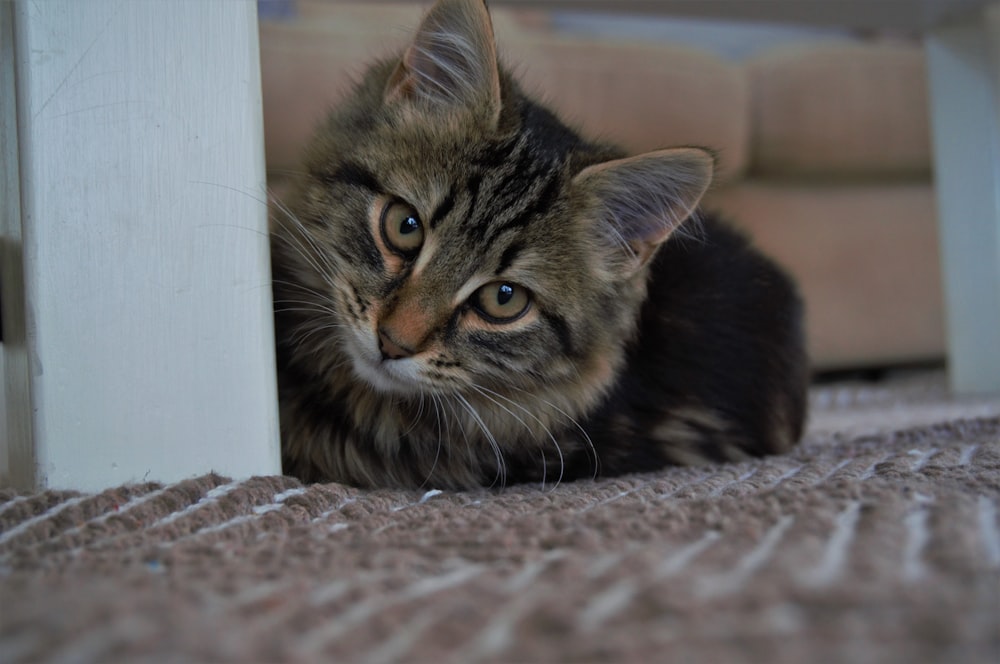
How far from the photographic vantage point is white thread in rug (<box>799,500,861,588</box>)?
20.3 inches

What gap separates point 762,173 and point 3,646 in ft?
8.53

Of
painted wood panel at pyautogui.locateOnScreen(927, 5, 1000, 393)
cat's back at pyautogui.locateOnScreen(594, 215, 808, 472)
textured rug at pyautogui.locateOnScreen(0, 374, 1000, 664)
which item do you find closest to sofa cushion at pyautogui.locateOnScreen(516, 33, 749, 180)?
painted wood panel at pyautogui.locateOnScreen(927, 5, 1000, 393)

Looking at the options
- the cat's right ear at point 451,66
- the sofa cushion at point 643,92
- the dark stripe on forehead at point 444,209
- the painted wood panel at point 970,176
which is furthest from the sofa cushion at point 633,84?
the dark stripe on forehead at point 444,209

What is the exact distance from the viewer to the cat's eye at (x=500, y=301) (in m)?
1.07

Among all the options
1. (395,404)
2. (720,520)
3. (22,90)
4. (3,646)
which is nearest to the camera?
(3,646)

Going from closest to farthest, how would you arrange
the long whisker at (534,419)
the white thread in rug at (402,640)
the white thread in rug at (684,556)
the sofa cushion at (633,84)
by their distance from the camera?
the white thread in rug at (402,640) → the white thread in rug at (684,556) → the long whisker at (534,419) → the sofa cushion at (633,84)

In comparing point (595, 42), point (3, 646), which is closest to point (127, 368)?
point (3, 646)

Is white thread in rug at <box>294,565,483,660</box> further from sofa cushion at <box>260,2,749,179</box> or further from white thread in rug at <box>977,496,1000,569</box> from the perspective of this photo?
sofa cushion at <box>260,2,749,179</box>

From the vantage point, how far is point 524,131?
45.3 inches

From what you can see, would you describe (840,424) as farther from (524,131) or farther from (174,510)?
(174,510)

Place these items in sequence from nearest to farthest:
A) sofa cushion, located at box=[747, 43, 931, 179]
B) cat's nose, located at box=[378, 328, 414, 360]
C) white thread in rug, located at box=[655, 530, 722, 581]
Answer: white thread in rug, located at box=[655, 530, 722, 581] < cat's nose, located at box=[378, 328, 414, 360] < sofa cushion, located at box=[747, 43, 931, 179]

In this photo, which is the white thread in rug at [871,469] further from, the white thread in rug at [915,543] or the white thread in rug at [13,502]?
the white thread in rug at [13,502]

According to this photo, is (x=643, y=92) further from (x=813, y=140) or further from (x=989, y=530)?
(x=989, y=530)

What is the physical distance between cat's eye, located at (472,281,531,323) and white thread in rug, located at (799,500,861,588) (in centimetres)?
51
